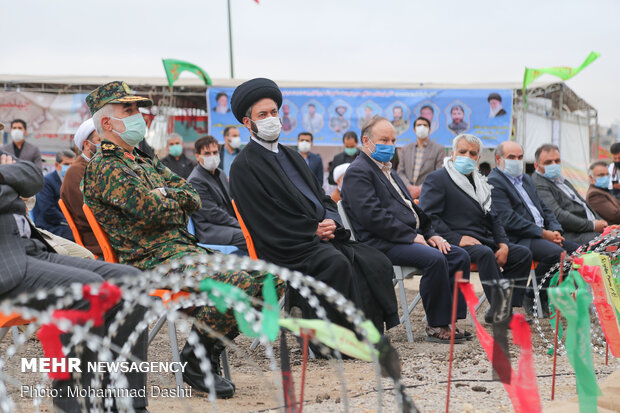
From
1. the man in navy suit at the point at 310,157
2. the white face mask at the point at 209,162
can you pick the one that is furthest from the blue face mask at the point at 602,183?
the white face mask at the point at 209,162

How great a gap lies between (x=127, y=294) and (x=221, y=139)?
12.5 meters

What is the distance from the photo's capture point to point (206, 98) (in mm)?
15422

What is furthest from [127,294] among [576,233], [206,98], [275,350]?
[206,98]

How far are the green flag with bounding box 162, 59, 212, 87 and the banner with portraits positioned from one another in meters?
0.74

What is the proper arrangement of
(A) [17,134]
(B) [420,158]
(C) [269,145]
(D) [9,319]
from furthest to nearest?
1. (A) [17,134]
2. (B) [420,158]
3. (C) [269,145]
4. (D) [9,319]

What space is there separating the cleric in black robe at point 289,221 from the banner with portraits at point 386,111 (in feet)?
29.2

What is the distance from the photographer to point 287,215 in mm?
5305

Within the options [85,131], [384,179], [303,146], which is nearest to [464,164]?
[384,179]

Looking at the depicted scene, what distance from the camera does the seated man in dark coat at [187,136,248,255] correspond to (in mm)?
7176

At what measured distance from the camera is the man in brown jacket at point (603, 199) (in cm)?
902

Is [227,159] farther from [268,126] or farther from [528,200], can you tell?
[268,126]

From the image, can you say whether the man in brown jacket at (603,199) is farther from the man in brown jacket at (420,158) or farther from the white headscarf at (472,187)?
the white headscarf at (472,187)

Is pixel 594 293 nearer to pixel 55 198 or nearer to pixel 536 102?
pixel 55 198

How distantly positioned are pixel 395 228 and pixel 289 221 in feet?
3.96
